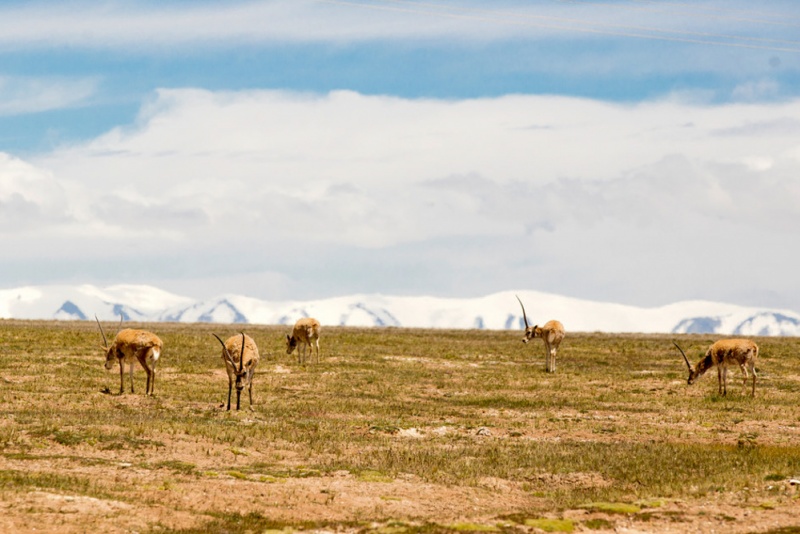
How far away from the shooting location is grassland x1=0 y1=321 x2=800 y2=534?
1794cm

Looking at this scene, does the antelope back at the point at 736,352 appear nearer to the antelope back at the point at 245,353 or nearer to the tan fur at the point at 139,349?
the antelope back at the point at 245,353

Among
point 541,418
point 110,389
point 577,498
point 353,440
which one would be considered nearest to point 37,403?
point 110,389

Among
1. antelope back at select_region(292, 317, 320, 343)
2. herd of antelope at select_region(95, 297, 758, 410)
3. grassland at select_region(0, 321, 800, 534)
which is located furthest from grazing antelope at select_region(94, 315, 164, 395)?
antelope back at select_region(292, 317, 320, 343)

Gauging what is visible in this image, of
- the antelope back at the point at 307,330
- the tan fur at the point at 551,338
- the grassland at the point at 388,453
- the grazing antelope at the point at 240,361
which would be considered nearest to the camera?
the grassland at the point at 388,453

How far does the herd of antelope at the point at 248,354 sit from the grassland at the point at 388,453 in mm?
975

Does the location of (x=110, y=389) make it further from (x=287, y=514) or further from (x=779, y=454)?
(x=779, y=454)

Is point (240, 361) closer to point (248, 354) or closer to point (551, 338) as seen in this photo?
point (248, 354)

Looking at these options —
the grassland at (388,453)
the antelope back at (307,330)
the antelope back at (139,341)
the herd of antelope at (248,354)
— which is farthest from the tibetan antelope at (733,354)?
the antelope back at (139,341)

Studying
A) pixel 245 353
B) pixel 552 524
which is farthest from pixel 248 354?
pixel 552 524

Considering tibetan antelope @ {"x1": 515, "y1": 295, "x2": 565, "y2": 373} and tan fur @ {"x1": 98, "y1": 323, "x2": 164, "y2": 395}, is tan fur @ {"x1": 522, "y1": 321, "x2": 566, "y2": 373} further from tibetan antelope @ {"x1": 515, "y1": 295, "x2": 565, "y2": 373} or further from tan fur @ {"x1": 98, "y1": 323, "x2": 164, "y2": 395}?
tan fur @ {"x1": 98, "y1": 323, "x2": 164, "y2": 395}

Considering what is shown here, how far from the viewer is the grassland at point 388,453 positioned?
17.9 metres

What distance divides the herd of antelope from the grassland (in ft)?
3.20

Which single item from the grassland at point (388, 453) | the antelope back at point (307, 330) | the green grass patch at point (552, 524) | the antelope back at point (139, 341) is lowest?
the green grass patch at point (552, 524)

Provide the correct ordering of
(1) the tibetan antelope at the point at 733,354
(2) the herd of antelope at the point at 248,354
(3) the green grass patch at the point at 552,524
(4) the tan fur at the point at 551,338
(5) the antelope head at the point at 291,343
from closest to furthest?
(3) the green grass patch at the point at 552,524 < (2) the herd of antelope at the point at 248,354 < (1) the tibetan antelope at the point at 733,354 < (4) the tan fur at the point at 551,338 < (5) the antelope head at the point at 291,343
